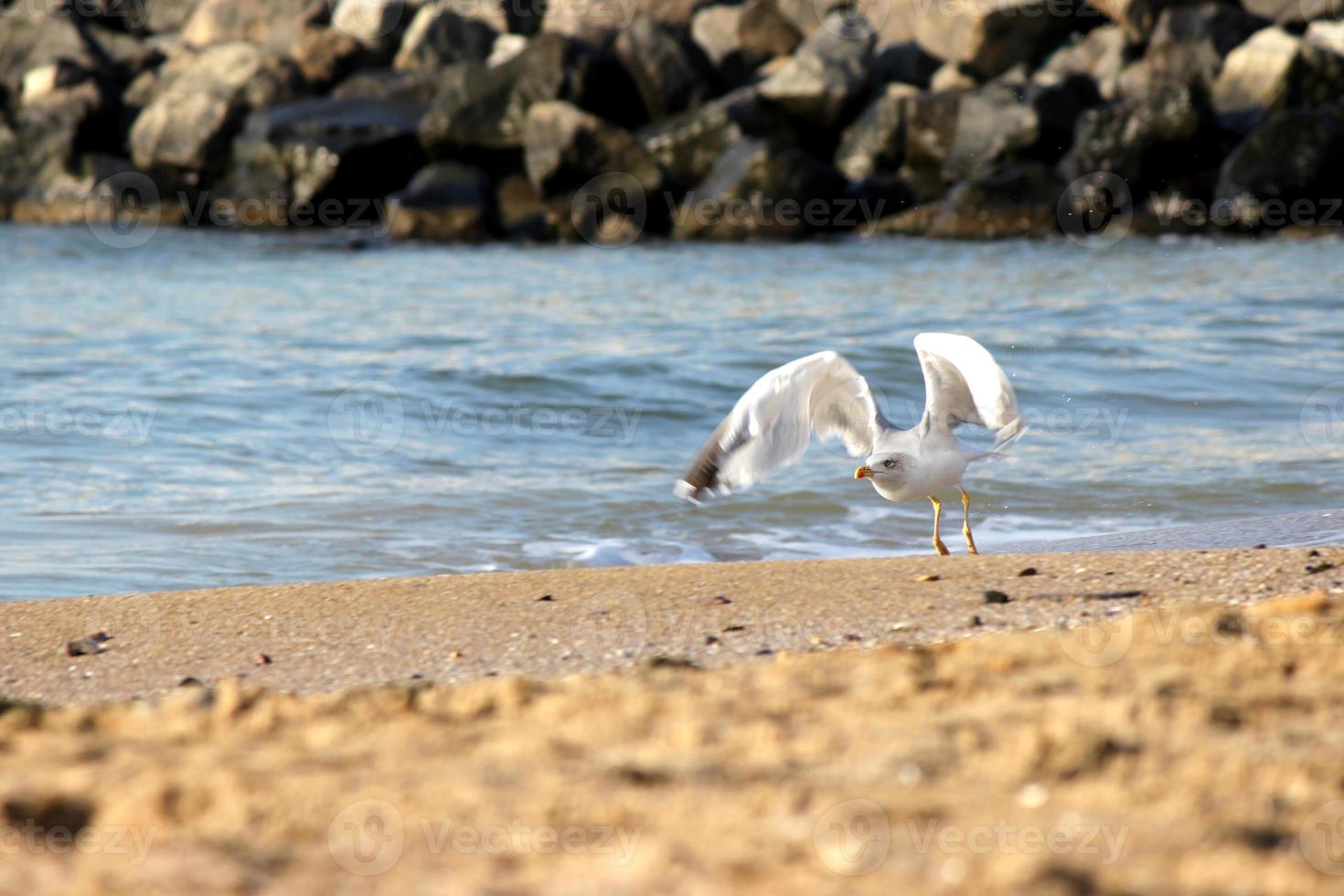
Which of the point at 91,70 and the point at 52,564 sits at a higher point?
the point at 91,70

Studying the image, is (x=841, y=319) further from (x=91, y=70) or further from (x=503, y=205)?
(x=91, y=70)

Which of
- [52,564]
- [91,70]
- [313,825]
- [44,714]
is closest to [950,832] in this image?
[313,825]

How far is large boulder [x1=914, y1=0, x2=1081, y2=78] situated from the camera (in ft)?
62.2

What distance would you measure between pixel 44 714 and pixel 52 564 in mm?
2770

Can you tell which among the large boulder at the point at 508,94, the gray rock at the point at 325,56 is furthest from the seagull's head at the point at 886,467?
the gray rock at the point at 325,56

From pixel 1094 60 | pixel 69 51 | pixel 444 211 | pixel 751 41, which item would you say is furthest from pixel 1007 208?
pixel 69 51

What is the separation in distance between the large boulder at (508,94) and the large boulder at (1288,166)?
813 centimetres

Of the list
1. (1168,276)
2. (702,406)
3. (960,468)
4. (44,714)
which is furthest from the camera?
(1168,276)

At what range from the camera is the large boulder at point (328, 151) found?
792 inches

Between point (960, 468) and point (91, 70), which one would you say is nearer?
point (960, 468)

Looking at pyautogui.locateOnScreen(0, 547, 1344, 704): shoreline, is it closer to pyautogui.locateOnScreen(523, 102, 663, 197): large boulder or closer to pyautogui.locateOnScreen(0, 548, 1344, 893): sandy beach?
pyautogui.locateOnScreen(0, 548, 1344, 893): sandy beach

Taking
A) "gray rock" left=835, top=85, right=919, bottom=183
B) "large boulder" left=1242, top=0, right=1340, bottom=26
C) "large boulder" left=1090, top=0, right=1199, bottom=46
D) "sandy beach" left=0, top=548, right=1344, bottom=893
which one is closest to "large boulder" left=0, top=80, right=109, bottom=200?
"gray rock" left=835, top=85, right=919, bottom=183

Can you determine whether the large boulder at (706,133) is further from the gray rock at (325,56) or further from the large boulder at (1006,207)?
the gray rock at (325,56)

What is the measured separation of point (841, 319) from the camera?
1216cm
